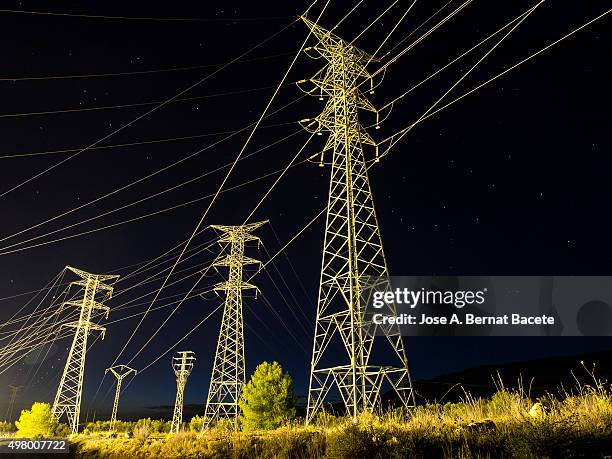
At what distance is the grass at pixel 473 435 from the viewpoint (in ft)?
19.3

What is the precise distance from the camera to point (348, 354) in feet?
45.6

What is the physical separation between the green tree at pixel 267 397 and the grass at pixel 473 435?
36057 millimetres

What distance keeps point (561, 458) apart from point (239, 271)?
27.0m

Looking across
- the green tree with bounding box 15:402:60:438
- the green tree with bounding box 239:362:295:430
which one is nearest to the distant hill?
the green tree with bounding box 239:362:295:430

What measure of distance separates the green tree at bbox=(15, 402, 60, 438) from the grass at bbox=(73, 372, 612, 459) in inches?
1665

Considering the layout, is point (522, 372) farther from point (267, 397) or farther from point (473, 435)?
point (473, 435)

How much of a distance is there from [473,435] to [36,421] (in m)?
54.2

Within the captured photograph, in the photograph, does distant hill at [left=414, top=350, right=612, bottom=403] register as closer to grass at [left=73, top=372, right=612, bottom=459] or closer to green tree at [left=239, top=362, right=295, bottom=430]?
green tree at [left=239, top=362, right=295, bottom=430]

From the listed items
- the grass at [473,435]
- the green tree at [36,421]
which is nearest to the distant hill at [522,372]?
the green tree at [36,421]

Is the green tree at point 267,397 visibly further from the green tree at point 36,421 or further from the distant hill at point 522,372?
the distant hill at point 522,372

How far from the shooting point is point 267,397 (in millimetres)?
45906

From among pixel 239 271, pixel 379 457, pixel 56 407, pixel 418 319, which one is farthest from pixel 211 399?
pixel 379 457

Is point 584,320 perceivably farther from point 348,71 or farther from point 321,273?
point 348,71

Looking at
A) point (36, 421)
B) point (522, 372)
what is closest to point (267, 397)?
point (36, 421)
